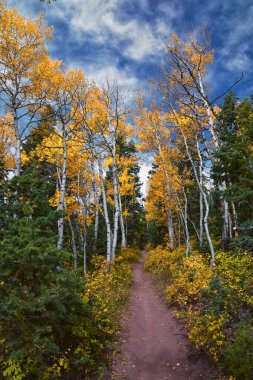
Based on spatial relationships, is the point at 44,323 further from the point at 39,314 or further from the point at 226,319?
the point at 226,319

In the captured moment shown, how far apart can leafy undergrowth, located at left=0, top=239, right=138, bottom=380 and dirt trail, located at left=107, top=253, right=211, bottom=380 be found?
782 millimetres

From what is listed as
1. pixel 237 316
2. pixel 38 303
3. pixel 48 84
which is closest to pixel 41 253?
pixel 38 303

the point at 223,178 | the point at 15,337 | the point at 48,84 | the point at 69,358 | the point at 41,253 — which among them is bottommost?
the point at 69,358

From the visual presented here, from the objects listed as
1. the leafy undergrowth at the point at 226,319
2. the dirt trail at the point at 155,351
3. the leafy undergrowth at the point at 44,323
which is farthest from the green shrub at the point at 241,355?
the leafy undergrowth at the point at 44,323

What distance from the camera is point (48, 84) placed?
10.7 m

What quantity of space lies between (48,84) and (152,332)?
412 inches

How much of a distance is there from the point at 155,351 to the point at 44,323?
3523 millimetres

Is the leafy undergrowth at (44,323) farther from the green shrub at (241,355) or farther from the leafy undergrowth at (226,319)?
the green shrub at (241,355)

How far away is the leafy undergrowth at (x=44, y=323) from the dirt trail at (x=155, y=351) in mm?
782

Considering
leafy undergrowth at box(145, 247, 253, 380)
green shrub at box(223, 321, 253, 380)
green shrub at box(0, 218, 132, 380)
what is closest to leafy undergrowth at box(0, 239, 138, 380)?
green shrub at box(0, 218, 132, 380)

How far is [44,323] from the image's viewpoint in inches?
202

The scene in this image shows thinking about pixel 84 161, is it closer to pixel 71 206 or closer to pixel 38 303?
pixel 71 206

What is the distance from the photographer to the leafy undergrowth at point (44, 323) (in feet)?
15.2

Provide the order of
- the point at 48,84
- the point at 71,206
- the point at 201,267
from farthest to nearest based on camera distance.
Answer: the point at 71,206 < the point at 48,84 < the point at 201,267
